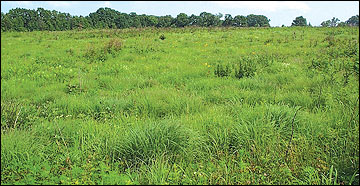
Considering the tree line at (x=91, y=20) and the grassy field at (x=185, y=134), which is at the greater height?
the tree line at (x=91, y=20)

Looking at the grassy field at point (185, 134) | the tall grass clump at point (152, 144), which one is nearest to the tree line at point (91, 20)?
the grassy field at point (185, 134)

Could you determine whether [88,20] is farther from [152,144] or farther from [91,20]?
[152,144]

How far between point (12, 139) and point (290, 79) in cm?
542

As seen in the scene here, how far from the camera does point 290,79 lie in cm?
581

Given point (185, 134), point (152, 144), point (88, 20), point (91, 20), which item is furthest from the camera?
point (91, 20)

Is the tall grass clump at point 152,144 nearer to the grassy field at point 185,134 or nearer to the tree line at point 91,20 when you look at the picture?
the grassy field at point 185,134

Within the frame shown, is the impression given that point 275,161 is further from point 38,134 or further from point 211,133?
point 38,134

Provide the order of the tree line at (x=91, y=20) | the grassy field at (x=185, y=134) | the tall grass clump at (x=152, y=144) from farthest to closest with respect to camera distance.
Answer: the tree line at (x=91, y=20)
the tall grass clump at (x=152, y=144)
the grassy field at (x=185, y=134)

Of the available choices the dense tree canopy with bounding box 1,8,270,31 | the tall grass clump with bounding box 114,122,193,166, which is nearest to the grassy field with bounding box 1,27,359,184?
the tall grass clump with bounding box 114,122,193,166

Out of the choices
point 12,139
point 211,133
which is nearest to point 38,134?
point 12,139

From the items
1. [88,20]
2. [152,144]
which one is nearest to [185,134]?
[152,144]

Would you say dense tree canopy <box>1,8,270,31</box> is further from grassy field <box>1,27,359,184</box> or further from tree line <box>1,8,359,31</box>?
grassy field <box>1,27,359,184</box>

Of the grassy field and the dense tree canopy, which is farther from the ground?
the dense tree canopy

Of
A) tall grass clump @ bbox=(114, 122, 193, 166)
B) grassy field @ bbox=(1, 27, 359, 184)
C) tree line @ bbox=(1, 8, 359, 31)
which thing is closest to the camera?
grassy field @ bbox=(1, 27, 359, 184)
